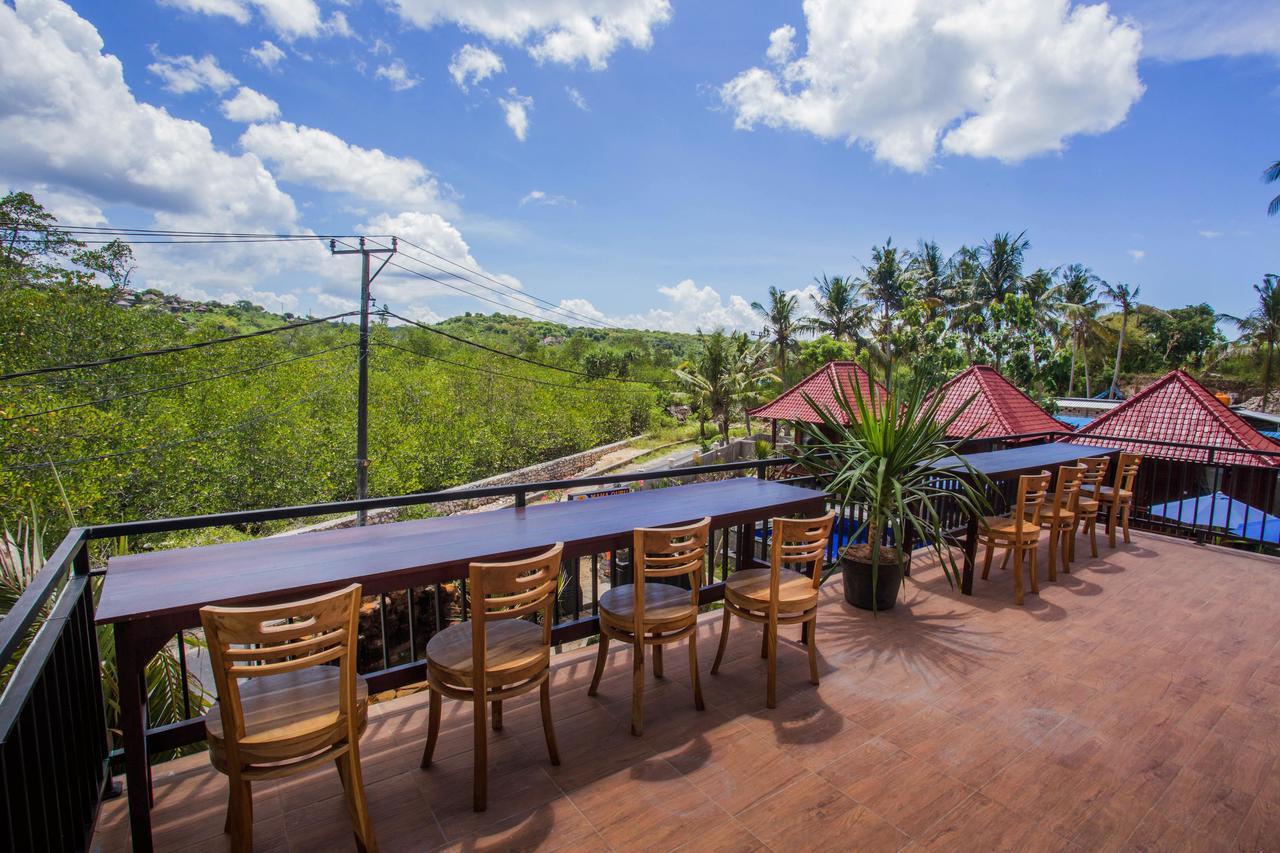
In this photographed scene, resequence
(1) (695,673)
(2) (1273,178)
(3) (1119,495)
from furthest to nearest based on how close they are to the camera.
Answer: (2) (1273,178), (3) (1119,495), (1) (695,673)

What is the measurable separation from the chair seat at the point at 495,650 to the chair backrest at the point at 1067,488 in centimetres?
394

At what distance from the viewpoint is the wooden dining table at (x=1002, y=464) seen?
406cm

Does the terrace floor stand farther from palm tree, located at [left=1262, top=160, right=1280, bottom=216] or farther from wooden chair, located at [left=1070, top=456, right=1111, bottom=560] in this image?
palm tree, located at [left=1262, top=160, right=1280, bottom=216]

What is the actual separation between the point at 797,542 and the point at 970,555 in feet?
6.89

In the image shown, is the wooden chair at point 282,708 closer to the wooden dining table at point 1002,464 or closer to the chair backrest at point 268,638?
the chair backrest at point 268,638

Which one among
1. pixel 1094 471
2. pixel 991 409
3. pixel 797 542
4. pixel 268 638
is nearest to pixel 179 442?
pixel 268 638

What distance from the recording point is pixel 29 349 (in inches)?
549

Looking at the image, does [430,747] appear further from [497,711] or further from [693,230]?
[693,230]

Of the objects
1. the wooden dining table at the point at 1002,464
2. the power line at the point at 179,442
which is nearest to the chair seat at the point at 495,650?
the wooden dining table at the point at 1002,464

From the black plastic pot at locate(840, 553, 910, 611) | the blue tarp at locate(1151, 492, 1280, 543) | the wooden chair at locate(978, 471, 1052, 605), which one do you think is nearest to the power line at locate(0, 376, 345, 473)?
the black plastic pot at locate(840, 553, 910, 611)

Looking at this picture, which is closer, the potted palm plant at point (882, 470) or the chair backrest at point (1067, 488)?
the potted palm plant at point (882, 470)

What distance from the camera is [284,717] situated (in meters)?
1.67

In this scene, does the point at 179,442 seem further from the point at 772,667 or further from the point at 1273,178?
the point at 1273,178

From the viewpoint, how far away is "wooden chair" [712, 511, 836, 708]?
2.61m
